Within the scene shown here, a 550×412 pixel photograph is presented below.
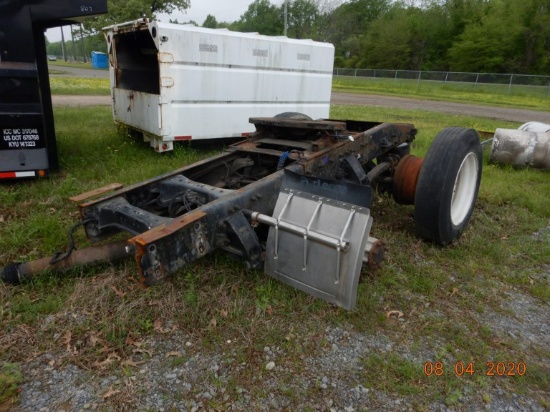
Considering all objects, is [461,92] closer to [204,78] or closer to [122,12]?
[204,78]

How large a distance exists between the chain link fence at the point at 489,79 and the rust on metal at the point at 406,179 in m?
29.8

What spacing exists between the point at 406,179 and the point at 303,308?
2067mm

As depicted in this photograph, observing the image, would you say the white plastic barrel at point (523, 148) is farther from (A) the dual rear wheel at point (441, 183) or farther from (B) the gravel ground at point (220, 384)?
(B) the gravel ground at point (220, 384)

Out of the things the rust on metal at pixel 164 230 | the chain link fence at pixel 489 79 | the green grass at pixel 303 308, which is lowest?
the green grass at pixel 303 308

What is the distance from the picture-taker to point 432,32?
54812 mm

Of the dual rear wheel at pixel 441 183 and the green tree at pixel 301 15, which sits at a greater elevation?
the green tree at pixel 301 15

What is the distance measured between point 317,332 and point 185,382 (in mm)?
921

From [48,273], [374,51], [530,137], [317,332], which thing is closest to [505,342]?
[317,332]

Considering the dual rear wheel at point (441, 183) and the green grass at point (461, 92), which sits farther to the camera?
the green grass at point (461, 92)

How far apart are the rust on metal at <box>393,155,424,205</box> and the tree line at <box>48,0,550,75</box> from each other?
3391 cm

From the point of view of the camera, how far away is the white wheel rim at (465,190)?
4.52 m

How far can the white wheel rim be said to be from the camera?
4.52 meters

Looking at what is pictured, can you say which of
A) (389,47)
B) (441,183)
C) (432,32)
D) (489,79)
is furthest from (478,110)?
(432,32)

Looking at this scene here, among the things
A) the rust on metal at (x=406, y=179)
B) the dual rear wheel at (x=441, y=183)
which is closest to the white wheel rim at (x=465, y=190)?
the dual rear wheel at (x=441, y=183)
